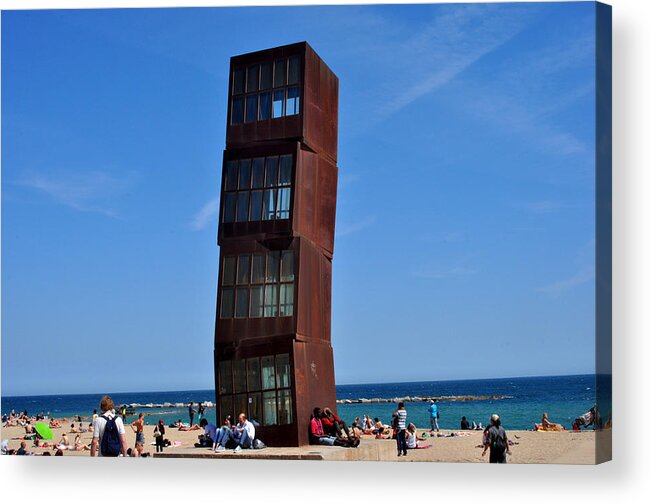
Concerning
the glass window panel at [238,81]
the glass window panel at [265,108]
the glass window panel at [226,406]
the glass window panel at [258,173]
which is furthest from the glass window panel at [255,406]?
the glass window panel at [238,81]

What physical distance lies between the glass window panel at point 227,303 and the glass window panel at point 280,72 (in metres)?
3.77

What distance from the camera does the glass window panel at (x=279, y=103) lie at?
62.5ft

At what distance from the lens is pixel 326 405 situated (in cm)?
1923

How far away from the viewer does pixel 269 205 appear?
19.0m

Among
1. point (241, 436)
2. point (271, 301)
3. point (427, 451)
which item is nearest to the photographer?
point (241, 436)

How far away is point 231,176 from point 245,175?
0.90ft

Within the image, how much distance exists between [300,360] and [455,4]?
21.2 ft

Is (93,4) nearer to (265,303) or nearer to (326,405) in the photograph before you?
(265,303)

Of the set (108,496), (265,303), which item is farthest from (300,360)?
(108,496)

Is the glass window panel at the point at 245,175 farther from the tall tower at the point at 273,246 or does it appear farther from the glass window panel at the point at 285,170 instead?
the glass window panel at the point at 285,170

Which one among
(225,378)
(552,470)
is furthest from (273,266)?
(552,470)

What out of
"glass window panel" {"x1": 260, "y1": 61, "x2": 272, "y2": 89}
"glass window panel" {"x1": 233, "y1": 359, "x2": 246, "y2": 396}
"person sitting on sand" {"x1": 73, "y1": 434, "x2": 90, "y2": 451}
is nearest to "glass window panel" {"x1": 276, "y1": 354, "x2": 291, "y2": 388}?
"glass window panel" {"x1": 233, "y1": 359, "x2": 246, "y2": 396}

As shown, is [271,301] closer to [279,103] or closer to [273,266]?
[273,266]

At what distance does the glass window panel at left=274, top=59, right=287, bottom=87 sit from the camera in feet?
62.6
